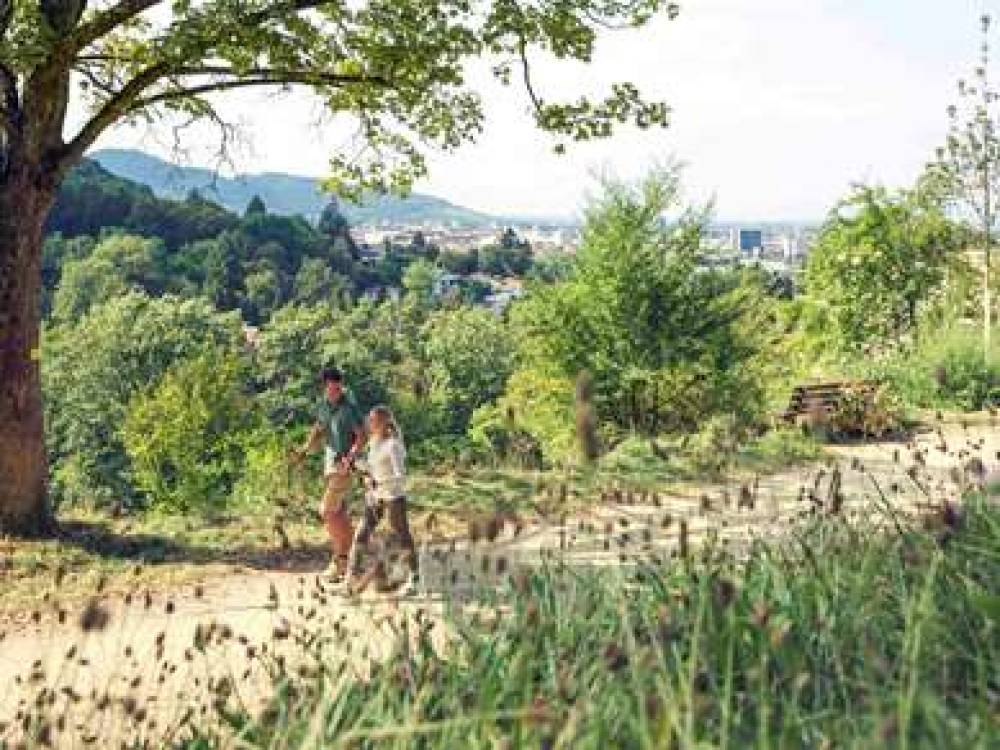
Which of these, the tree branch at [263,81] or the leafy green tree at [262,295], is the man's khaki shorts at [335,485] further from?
the leafy green tree at [262,295]

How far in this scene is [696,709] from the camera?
8.70 feet

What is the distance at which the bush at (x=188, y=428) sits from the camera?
4322cm

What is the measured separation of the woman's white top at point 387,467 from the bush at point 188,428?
1256 inches

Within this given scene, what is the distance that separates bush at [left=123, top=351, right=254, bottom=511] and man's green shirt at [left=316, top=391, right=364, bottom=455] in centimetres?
3132

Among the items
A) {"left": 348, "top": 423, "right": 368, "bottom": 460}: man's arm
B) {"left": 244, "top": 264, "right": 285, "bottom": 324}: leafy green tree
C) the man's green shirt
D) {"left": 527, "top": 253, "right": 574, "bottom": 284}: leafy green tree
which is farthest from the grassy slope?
{"left": 244, "top": 264, "right": 285, "bottom": 324}: leafy green tree

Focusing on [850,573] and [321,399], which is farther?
[321,399]

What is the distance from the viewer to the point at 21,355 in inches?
449

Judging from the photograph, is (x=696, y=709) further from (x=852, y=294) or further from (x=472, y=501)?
(x=852, y=294)

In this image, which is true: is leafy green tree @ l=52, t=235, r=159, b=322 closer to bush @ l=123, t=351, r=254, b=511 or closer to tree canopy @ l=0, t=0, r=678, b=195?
bush @ l=123, t=351, r=254, b=511

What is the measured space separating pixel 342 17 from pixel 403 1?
1.88 ft

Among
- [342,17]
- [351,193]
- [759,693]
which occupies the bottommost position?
[759,693]

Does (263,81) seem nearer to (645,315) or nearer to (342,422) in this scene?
(342,422)

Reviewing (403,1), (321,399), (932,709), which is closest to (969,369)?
(403,1)

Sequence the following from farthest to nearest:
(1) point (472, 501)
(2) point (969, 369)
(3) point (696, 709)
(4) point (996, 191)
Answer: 1. (4) point (996, 191)
2. (2) point (969, 369)
3. (1) point (472, 501)
4. (3) point (696, 709)
